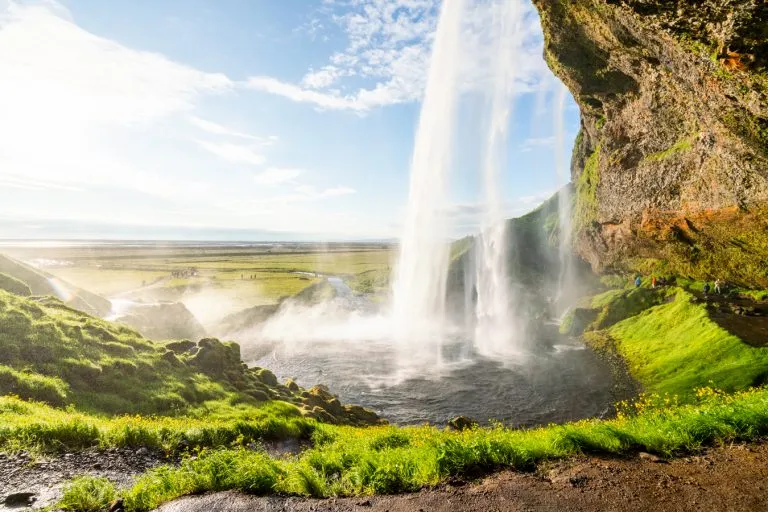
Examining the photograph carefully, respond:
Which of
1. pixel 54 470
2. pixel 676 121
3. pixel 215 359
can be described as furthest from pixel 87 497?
pixel 676 121

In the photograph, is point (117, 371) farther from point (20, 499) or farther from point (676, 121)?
point (676, 121)

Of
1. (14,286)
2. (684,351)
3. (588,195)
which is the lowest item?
(684,351)

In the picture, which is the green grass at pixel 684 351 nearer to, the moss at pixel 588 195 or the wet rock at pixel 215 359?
the moss at pixel 588 195

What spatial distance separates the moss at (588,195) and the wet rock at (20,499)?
149 ft

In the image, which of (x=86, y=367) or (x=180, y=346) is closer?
(x=86, y=367)

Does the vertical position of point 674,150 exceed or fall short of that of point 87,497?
it exceeds it

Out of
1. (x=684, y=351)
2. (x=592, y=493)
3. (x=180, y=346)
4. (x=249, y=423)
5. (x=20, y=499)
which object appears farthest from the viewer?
(x=684, y=351)

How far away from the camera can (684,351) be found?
29328mm

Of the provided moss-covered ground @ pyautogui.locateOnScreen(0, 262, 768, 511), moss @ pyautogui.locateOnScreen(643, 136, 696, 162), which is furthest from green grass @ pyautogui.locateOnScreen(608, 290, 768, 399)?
moss @ pyautogui.locateOnScreen(643, 136, 696, 162)

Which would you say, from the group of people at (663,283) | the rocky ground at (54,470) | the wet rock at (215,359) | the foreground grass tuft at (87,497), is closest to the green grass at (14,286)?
the wet rock at (215,359)

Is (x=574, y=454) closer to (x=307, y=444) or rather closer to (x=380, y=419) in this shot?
(x=307, y=444)

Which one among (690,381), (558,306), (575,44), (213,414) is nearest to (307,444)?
(213,414)

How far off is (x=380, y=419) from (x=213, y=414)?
35.5 feet

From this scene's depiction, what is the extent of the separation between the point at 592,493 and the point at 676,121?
2696 centimetres
